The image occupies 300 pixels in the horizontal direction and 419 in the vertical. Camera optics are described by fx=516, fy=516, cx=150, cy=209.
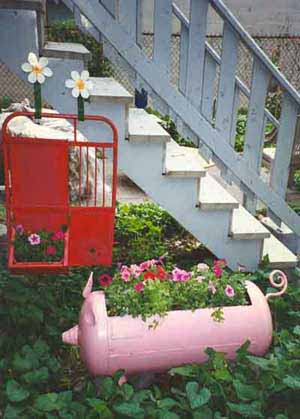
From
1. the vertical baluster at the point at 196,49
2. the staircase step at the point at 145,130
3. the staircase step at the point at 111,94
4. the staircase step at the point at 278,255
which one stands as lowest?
the staircase step at the point at 278,255

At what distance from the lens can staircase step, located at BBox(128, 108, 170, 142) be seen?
10.6 ft

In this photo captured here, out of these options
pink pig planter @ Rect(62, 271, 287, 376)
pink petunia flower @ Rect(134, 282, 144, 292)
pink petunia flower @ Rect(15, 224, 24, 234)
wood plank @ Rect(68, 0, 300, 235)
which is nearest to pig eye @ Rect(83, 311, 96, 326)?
pink pig planter @ Rect(62, 271, 287, 376)

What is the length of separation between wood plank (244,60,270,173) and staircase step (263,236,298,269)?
692mm

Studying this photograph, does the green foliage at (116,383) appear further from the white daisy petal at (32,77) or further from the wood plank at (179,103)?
the white daisy petal at (32,77)

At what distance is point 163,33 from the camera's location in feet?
10.4

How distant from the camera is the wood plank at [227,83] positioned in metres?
3.24

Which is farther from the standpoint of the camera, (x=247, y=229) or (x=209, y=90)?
(x=247, y=229)

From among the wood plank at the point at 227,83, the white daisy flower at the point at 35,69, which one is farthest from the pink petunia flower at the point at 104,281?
the wood plank at the point at 227,83

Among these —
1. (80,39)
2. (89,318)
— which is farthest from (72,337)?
(80,39)

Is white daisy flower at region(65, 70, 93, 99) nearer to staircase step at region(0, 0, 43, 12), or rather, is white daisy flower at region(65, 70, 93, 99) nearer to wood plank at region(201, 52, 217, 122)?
staircase step at region(0, 0, 43, 12)

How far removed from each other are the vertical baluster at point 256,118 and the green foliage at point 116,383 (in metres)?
1.09

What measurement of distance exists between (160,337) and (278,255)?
1.55 m

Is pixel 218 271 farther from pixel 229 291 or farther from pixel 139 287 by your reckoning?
pixel 139 287

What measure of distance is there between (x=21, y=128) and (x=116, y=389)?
152 inches
